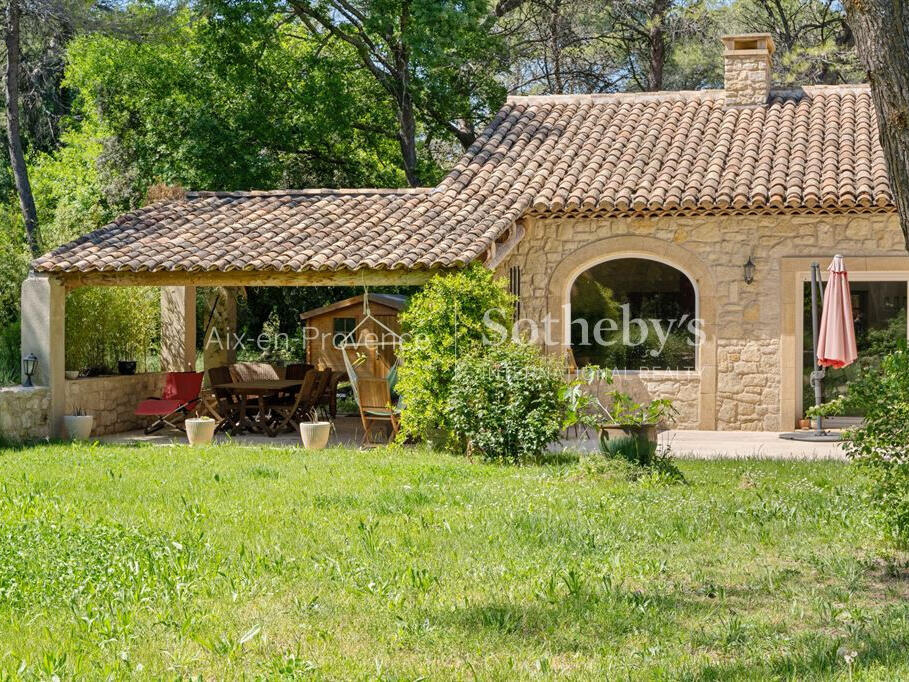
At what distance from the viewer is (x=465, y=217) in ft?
43.6

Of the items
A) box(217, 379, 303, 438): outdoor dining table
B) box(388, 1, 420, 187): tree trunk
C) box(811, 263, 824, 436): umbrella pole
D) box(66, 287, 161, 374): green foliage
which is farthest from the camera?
box(388, 1, 420, 187): tree trunk

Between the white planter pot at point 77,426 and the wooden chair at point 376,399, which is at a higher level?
the wooden chair at point 376,399

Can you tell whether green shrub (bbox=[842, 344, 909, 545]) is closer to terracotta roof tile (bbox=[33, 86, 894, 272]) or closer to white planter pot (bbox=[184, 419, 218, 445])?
terracotta roof tile (bbox=[33, 86, 894, 272])

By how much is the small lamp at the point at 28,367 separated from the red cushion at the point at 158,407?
1385 mm

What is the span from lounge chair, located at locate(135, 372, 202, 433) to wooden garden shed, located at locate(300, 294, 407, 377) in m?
4.13

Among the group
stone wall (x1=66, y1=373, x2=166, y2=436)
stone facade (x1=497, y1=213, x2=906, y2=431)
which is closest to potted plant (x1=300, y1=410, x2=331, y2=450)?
stone facade (x1=497, y1=213, x2=906, y2=431)

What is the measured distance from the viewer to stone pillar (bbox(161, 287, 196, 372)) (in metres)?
15.7

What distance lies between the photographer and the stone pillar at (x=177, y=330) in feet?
51.6

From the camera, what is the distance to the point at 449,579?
5.74 m

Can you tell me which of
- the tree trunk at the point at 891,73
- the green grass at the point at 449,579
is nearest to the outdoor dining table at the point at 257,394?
the green grass at the point at 449,579

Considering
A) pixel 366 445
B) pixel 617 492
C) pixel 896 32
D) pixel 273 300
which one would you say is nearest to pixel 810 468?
pixel 617 492

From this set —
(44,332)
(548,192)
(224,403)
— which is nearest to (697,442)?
(548,192)

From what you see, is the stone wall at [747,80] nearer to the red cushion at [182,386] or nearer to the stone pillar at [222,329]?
the stone pillar at [222,329]

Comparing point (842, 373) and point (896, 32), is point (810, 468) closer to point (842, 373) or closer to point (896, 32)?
point (842, 373)
